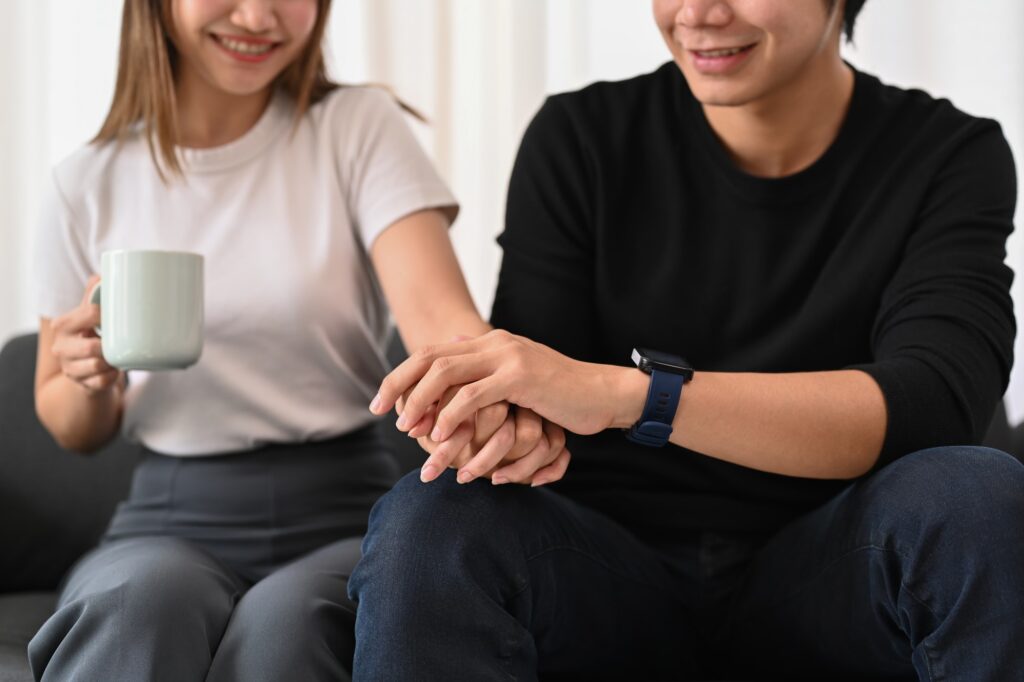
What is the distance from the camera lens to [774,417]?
3.69 feet

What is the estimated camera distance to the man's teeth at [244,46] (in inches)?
58.5

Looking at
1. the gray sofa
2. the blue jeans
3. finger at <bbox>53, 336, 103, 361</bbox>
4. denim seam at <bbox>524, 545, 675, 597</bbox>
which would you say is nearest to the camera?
the blue jeans

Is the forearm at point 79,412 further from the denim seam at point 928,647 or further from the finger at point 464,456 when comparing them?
the denim seam at point 928,647

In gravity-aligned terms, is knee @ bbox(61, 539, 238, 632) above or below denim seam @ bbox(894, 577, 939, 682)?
below

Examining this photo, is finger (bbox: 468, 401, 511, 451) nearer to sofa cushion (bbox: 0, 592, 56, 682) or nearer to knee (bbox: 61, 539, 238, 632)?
knee (bbox: 61, 539, 238, 632)

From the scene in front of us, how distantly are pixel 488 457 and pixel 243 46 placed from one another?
72cm

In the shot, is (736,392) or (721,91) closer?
(736,392)

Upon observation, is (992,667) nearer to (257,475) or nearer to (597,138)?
(597,138)

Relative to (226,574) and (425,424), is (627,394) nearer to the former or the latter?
(425,424)

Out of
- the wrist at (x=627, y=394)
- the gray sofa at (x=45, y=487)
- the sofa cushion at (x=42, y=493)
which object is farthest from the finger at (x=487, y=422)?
the sofa cushion at (x=42, y=493)

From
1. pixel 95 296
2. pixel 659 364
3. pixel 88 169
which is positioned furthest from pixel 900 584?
pixel 88 169

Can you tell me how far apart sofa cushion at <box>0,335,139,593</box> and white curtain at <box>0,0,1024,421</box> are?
2.39 feet

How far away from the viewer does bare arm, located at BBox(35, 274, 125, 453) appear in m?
1.40

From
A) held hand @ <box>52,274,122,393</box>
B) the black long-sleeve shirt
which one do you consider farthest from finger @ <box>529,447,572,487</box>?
held hand @ <box>52,274,122,393</box>
